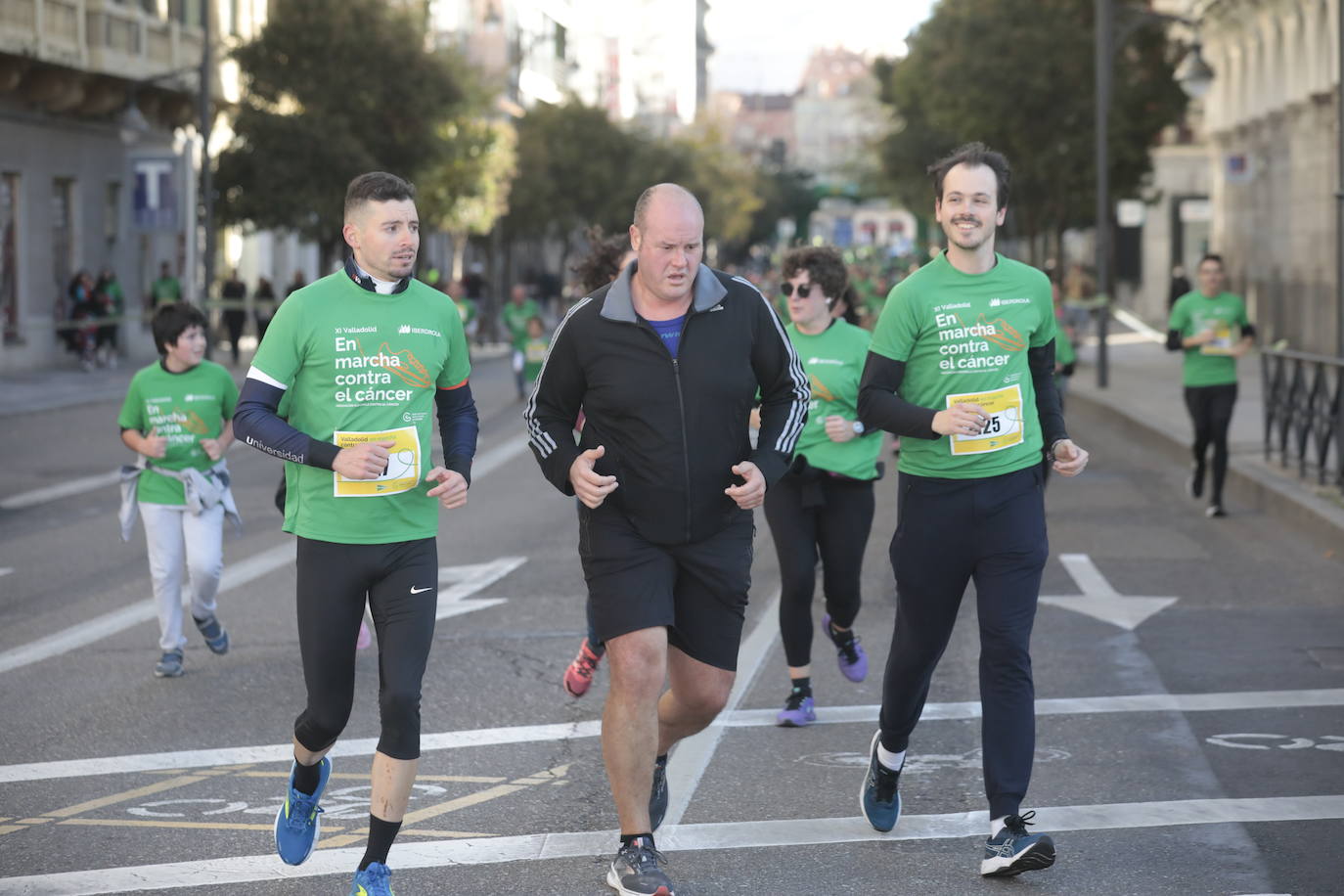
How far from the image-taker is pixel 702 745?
7.65m

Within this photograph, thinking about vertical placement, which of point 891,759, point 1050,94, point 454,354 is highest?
point 1050,94

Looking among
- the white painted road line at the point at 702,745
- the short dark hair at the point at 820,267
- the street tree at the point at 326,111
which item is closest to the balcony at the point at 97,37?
the street tree at the point at 326,111

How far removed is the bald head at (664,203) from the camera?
5.59m

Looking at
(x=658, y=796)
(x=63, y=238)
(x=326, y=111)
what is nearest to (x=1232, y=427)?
(x=658, y=796)

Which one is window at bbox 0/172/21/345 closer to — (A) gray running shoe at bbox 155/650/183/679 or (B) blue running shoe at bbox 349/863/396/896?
(A) gray running shoe at bbox 155/650/183/679

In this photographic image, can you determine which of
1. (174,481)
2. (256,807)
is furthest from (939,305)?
(174,481)

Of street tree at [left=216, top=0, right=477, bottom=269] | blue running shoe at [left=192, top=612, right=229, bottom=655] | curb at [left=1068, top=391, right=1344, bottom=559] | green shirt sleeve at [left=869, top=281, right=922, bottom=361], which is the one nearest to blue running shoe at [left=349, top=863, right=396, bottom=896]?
green shirt sleeve at [left=869, top=281, right=922, bottom=361]

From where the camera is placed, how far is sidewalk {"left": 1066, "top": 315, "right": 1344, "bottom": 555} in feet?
47.7

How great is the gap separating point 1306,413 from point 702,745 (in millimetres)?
9813

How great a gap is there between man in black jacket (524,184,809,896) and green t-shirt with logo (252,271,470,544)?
0.35 m

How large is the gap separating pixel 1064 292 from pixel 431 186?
20456 mm

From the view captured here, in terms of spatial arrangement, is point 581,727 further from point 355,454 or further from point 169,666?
point 355,454

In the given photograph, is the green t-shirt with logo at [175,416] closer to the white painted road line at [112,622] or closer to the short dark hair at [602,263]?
the white painted road line at [112,622]

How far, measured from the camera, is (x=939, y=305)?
6.12 metres
